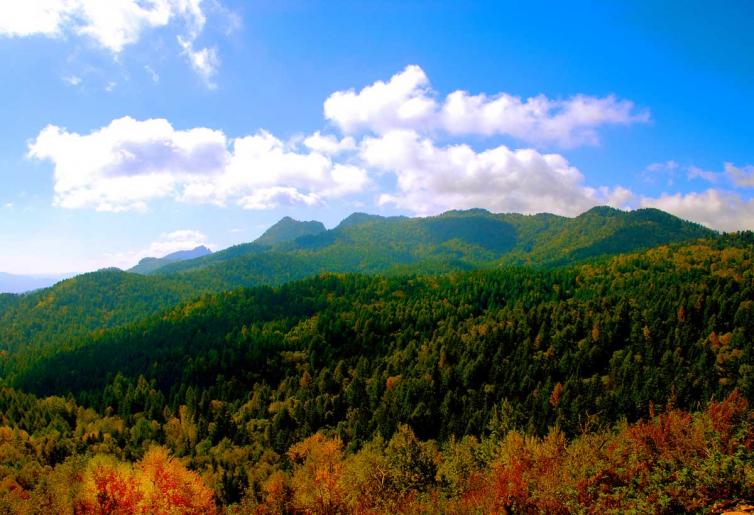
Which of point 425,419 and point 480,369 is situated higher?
point 480,369

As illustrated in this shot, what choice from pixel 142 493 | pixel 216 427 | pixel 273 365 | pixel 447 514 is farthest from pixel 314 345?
pixel 447 514

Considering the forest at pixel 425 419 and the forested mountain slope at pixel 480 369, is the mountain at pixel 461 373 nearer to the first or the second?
the forested mountain slope at pixel 480 369

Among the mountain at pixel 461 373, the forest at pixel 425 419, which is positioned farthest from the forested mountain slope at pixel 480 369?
the forest at pixel 425 419

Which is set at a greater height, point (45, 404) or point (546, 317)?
point (546, 317)

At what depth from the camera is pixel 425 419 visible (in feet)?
422

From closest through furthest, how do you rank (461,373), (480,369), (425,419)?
(425,419) < (461,373) < (480,369)

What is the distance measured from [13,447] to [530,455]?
123m

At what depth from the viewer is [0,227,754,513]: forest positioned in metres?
50.0

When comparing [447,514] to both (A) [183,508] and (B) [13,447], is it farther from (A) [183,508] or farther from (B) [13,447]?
(B) [13,447]

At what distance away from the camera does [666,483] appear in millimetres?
42562

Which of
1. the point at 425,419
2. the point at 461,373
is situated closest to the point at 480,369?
the point at 461,373

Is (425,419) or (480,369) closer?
(425,419)

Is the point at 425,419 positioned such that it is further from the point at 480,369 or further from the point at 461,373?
the point at 480,369

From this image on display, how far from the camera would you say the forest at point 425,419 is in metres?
50.0
